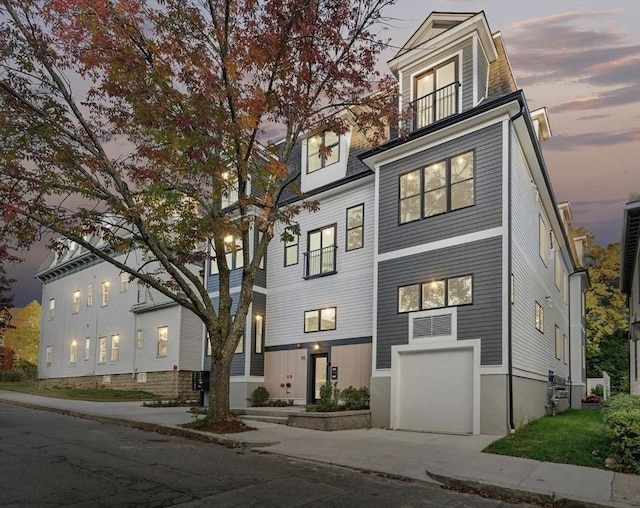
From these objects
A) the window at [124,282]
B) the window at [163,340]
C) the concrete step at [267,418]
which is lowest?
the concrete step at [267,418]

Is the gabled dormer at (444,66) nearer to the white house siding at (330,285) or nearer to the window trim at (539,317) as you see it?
the white house siding at (330,285)

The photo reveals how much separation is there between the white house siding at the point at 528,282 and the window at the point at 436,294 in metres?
1.24

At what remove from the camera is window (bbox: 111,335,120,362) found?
31.3 meters

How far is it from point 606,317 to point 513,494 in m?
34.5

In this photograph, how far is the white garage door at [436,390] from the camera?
14.0 metres

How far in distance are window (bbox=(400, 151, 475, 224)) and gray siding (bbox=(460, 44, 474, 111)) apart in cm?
144

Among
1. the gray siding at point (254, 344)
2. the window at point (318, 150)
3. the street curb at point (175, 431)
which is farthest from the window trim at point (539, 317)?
the gray siding at point (254, 344)

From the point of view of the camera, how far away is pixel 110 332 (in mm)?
32281

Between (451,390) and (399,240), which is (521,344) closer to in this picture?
(451,390)

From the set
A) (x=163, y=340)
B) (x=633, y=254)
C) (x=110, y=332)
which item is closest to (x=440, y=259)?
(x=633, y=254)

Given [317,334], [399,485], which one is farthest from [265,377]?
[399,485]

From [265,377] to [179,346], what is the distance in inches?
272

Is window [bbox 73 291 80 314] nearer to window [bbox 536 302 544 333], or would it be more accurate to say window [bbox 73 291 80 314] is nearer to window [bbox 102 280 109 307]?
window [bbox 102 280 109 307]

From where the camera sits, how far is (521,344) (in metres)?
14.9
